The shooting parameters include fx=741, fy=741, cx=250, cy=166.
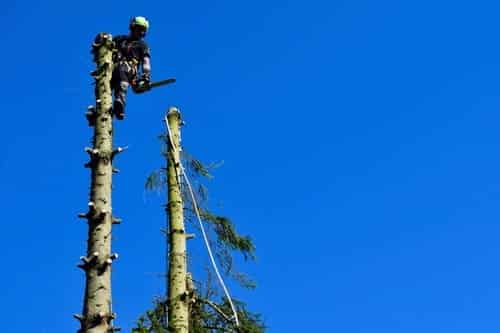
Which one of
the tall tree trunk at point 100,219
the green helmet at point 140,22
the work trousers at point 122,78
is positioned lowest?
the tall tree trunk at point 100,219

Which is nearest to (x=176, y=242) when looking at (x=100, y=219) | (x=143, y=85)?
(x=143, y=85)

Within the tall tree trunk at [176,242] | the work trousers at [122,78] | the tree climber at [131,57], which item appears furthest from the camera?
the tall tree trunk at [176,242]

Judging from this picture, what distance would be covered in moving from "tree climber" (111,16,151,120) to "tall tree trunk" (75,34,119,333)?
366 mm

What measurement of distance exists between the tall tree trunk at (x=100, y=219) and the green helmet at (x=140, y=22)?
105cm

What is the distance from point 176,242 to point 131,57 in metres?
2.51

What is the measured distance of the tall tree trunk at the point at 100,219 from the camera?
19.3 ft

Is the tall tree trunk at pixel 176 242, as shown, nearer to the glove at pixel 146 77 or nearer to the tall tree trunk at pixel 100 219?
the glove at pixel 146 77

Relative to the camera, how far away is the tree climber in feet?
25.0

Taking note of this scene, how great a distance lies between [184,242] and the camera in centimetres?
933

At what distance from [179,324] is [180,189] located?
195cm

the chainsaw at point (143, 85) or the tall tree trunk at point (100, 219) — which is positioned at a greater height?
the chainsaw at point (143, 85)

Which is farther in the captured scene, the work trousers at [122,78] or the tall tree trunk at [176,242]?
the tall tree trunk at [176,242]

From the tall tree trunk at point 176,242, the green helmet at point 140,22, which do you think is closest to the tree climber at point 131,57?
the green helmet at point 140,22

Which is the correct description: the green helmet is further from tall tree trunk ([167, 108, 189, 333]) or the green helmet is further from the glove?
tall tree trunk ([167, 108, 189, 333])
